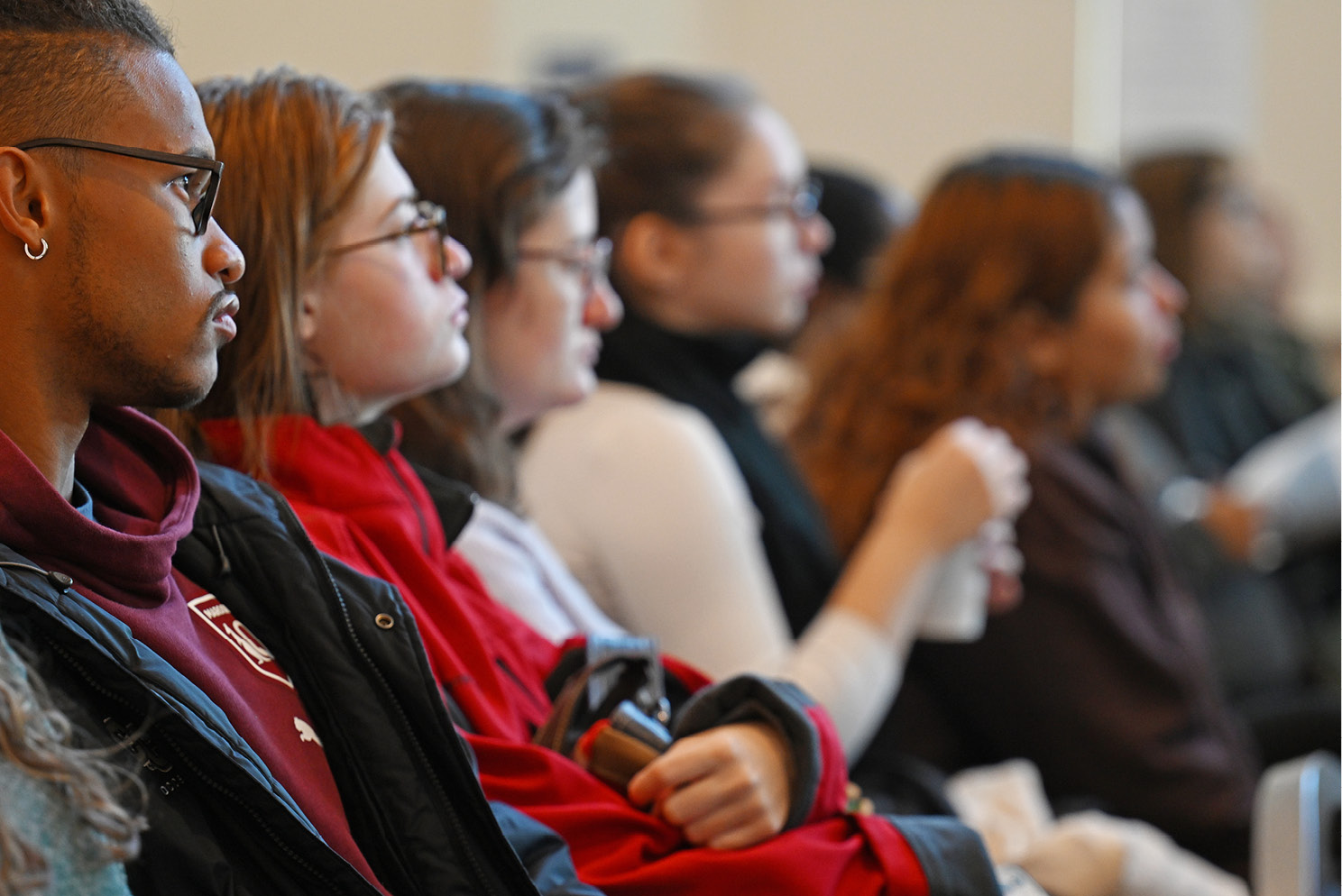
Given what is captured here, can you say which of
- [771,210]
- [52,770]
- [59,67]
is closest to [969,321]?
[771,210]

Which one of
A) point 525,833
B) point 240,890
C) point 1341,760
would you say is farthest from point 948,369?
point 240,890

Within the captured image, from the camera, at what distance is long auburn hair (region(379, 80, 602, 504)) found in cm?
149

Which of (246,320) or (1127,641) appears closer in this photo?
(246,320)

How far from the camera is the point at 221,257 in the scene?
939 mm

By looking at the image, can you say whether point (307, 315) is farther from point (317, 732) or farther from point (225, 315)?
point (317, 732)

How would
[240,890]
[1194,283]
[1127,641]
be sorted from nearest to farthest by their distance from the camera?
1. [240,890]
2. [1127,641]
3. [1194,283]

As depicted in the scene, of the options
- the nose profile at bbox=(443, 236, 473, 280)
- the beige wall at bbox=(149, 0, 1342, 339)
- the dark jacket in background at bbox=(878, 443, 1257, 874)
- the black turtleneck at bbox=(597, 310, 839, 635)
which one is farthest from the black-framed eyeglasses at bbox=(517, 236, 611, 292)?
the beige wall at bbox=(149, 0, 1342, 339)

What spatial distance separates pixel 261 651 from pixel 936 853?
0.56m

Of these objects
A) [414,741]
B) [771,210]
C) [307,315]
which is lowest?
[414,741]

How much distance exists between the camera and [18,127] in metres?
0.85

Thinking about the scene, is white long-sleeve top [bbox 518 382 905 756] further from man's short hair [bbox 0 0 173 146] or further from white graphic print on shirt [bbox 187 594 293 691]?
man's short hair [bbox 0 0 173 146]

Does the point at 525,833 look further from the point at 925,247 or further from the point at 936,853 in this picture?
the point at 925,247

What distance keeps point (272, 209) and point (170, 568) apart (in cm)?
38

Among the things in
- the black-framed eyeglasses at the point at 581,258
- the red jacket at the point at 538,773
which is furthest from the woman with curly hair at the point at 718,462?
the red jacket at the point at 538,773
